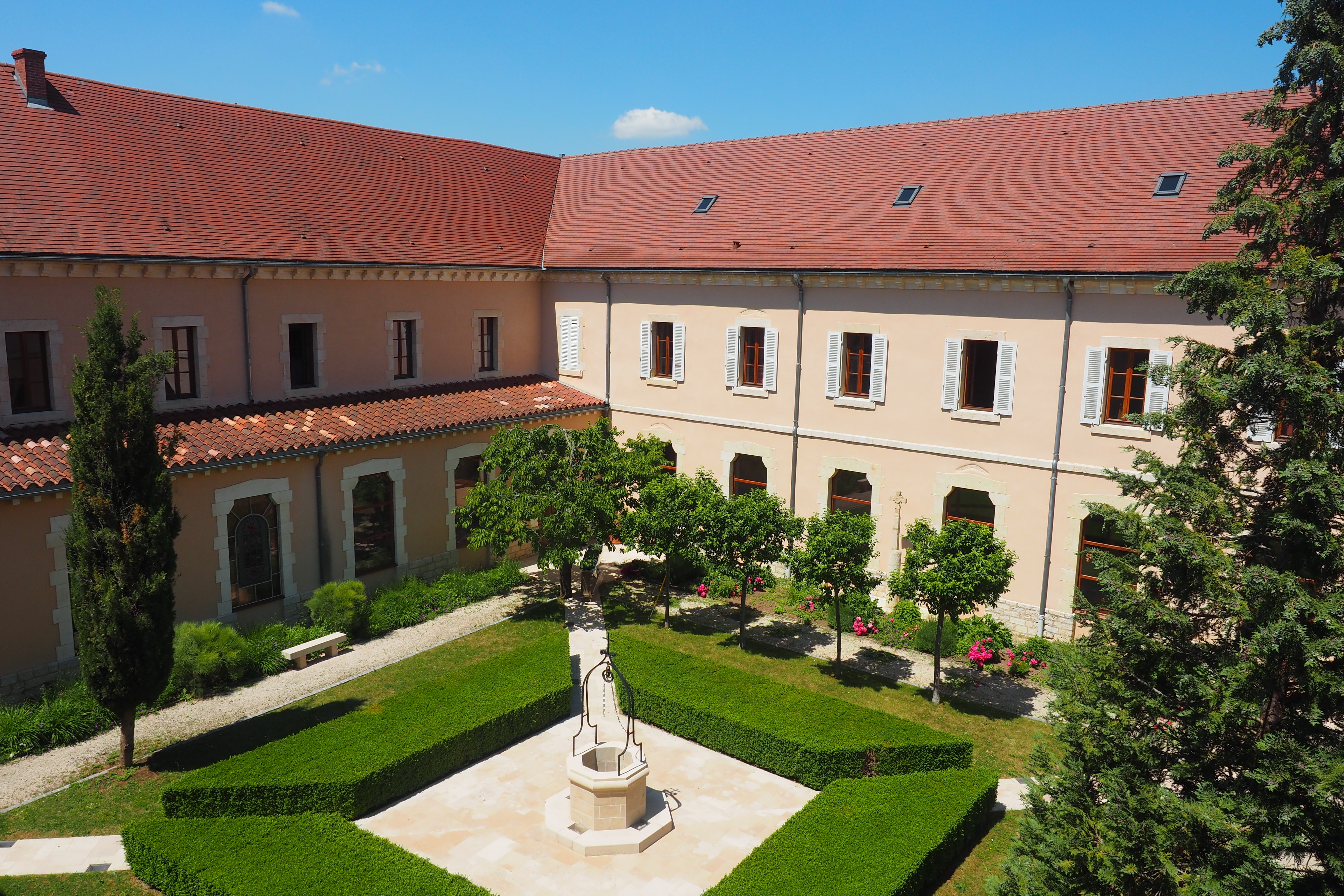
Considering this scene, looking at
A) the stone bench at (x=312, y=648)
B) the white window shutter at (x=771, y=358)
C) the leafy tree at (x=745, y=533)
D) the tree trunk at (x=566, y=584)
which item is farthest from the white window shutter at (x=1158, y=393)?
the stone bench at (x=312, y=648)

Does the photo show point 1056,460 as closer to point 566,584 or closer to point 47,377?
point 566,584

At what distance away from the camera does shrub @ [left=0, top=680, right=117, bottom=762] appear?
→ 14445 mm

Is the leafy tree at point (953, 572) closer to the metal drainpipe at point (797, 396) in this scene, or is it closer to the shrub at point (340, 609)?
the metal drainpipe at point (797, 396)

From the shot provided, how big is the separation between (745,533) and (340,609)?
336 inches

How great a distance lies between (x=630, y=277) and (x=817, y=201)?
17.7 ft

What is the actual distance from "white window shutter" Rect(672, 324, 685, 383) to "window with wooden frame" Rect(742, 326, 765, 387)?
179 cm

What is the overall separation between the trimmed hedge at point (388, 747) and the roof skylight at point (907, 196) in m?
13.4

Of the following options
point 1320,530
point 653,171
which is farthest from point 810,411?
point 1320,530

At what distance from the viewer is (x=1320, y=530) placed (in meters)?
8.39

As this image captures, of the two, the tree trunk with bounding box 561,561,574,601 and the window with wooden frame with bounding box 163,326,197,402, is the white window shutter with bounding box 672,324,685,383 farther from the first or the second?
the window with wooden frame with bounding box 163,326,197,402

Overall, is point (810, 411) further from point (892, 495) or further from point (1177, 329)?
point (1177, 329)

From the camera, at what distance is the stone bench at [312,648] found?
18.0 m

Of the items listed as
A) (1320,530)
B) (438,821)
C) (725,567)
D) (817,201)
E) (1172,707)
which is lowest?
(438,821)

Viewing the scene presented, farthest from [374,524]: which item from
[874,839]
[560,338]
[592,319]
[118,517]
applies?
[874,839]
